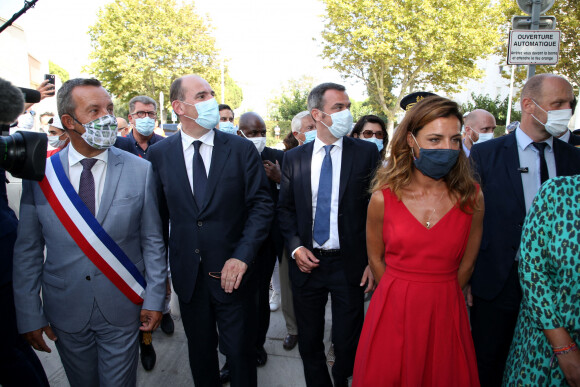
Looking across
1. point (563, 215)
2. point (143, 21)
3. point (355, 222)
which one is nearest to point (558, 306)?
point (563, 215)

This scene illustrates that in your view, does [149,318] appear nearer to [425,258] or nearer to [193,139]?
[193,139]

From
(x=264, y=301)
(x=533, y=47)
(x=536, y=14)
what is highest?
(x=536, y=14)

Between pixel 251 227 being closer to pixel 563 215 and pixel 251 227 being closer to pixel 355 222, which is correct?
pixel 355 222

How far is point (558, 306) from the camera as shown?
1762 mm

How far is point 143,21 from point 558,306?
28026 mm

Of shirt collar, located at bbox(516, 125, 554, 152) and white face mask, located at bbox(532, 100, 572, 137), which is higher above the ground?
white face mask, located at bbox(532, 100, 572, 137)

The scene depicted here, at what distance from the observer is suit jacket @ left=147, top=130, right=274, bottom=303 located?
2510mm

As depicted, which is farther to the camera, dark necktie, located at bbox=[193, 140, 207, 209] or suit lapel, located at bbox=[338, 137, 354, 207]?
suit lapel, located at bbox=[338, 137, 354, 207]

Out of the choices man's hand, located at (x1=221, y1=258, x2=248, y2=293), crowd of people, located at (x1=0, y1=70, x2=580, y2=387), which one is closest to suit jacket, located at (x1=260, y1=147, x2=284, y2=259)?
crowd of people, located at (x1=0, y1=70, x2=580, y2=387)

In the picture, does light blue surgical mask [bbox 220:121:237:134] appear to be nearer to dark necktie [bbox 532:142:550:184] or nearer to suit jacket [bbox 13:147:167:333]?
suit jacket [bbox 13:147:167:333]

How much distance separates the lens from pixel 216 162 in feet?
8.43

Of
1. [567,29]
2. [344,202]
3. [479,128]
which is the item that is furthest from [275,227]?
[567,29]

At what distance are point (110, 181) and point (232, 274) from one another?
0.93 metres

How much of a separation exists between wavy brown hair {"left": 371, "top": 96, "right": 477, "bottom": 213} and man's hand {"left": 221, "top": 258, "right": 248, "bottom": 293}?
973 mm
